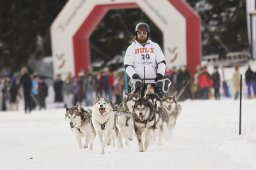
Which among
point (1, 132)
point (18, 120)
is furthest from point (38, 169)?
point (18, 120)

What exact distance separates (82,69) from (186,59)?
12.9 feet

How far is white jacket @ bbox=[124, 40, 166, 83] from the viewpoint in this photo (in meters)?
8.62

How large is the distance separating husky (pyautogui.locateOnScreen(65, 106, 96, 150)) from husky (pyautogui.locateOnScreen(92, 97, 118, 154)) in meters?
0.27

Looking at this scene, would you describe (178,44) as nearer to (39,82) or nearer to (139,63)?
(39,82)

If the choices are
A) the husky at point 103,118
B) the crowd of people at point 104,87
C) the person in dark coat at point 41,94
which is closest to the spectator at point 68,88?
the crowd of people at point 104,87

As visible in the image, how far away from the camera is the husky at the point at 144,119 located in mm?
7746

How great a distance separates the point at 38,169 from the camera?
6.75 m

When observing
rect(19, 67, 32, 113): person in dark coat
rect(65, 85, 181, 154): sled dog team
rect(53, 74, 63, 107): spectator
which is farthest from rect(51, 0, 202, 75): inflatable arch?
rect(65, 85, 181, 154): sled dog team

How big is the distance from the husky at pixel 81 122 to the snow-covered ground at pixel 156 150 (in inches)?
9.1

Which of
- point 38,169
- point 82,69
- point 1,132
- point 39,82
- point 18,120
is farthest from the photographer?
point 82,69

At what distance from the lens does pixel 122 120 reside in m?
8.23

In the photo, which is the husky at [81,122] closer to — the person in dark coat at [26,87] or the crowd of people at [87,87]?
the person in dark coat at [26,87]

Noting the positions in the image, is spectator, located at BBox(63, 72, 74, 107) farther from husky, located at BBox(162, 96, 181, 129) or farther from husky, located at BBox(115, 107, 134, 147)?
husky, located at BBox(115, 107, 134, 147)

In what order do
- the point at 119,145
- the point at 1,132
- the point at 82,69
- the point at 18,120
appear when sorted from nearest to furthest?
1. the point at 119,145
2. the point at 1,132
3. the point at 18,120
4. the point at 82,69
